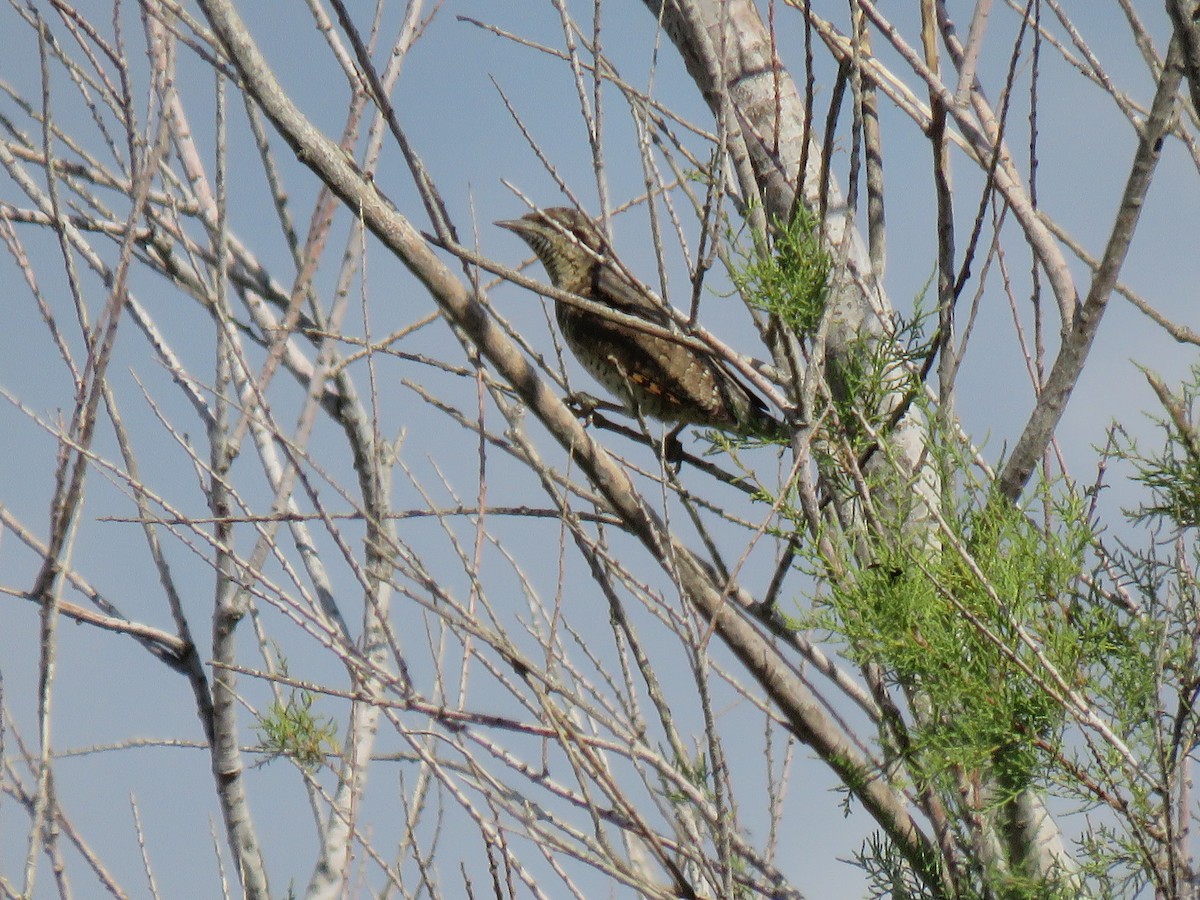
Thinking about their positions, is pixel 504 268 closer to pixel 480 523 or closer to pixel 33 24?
pixel 480 523

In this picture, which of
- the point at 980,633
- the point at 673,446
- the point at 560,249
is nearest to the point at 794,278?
the point at 980,633

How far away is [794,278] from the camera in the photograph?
8.28 feet

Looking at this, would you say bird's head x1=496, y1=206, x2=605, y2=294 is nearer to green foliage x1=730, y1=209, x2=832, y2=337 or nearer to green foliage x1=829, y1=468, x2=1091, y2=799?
green foliage x1=730, y1=209, x2=832, y2=337

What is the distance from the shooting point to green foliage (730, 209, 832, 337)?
8.23 ft

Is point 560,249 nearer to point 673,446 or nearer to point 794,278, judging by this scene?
point 673,446

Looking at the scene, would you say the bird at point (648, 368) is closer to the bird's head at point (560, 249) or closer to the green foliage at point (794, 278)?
the bird's head at point (560, 249)

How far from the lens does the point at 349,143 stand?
3373 mm

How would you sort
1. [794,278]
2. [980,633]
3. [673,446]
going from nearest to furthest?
[980,633] < [794,278] < [673,446]

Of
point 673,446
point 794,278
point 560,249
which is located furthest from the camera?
point 560,249

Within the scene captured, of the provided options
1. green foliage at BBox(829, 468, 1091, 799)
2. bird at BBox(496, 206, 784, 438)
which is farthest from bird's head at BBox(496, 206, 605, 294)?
green foliage at BBox(829, 468, 1091, 799)

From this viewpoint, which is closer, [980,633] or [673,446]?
A: [980,633]

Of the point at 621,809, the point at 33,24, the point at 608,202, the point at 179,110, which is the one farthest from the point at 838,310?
the point at 33,24

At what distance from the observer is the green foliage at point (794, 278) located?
2508mm

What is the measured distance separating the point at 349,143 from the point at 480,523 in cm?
134
